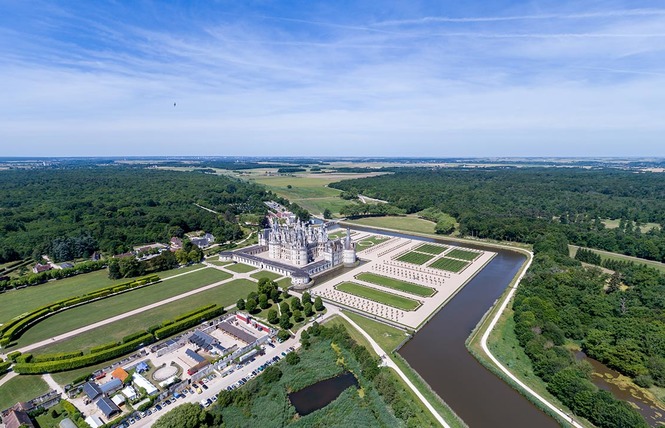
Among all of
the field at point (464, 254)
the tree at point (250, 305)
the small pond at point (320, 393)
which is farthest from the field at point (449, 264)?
the small pond at point (320, 393)

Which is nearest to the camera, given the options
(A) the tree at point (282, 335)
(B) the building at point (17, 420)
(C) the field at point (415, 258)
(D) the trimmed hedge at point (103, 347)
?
(B) the building at point (17, 420)

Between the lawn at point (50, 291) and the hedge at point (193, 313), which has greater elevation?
the hedge at point (193, 313)

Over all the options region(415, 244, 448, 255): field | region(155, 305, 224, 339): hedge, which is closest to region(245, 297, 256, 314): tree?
region(155, 305, 224, 339): hedge

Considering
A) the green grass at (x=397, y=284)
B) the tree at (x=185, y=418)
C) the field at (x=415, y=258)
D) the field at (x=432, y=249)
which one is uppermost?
the tree at (x=185, y=418)

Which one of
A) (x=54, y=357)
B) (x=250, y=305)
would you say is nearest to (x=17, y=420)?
(x=54, y=357)

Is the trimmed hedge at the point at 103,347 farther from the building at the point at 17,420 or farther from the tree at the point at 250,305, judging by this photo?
the tree at the point at 250,305

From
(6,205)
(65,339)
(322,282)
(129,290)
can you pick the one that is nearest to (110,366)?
(65,339)

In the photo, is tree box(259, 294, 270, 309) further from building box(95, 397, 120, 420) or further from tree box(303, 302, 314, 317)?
building box(95, 397, 120, 420)
